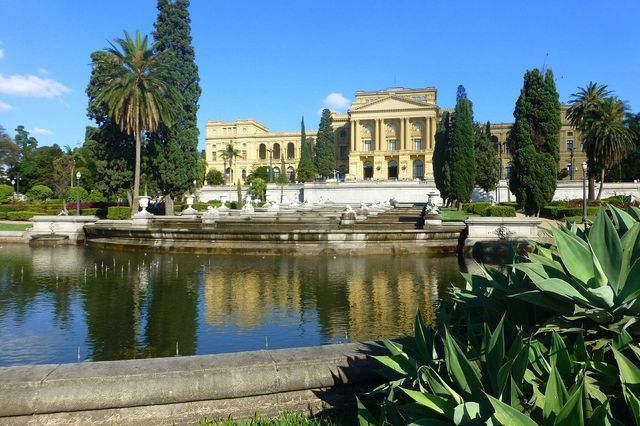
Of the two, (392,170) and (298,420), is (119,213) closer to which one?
(298,420)

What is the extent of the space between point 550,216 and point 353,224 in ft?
48.5

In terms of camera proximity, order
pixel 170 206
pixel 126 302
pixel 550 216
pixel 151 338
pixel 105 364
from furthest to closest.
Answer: pixel 170 206
pixel 550 216
pixel 126 302
pixel 151 338
pixel 105 364

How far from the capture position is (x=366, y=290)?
32.9ft

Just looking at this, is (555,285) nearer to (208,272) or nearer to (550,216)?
(208,272)

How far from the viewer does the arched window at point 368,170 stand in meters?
87.4

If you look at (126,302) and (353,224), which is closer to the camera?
(126,302)

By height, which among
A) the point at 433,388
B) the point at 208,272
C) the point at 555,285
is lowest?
the point at 208,272

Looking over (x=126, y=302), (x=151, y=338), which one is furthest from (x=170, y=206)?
(x=151, y=338)

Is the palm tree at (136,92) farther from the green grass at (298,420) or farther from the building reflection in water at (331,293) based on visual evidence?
the green grass at (298,420)

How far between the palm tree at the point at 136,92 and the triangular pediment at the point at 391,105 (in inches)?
2287

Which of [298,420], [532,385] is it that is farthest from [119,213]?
[532,385]

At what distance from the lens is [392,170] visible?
8706cm

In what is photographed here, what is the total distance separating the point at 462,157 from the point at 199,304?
107ft

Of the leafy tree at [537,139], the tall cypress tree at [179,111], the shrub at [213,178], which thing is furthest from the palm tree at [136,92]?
the shrub at [213,178]
